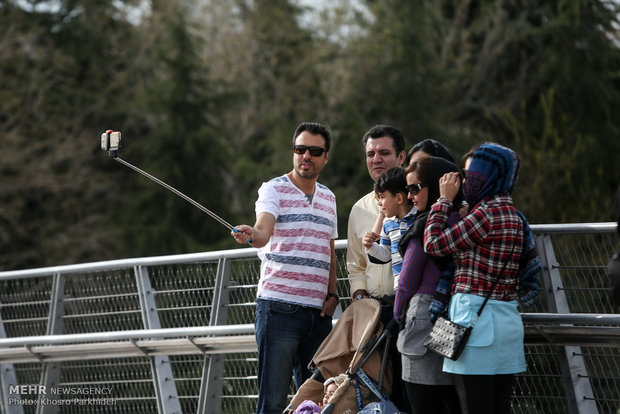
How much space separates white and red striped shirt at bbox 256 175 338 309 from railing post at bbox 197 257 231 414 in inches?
56.2

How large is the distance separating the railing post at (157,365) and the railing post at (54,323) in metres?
1.16

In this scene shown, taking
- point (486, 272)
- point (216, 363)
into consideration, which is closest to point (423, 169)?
point (486, 272)

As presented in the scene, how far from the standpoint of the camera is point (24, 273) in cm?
862

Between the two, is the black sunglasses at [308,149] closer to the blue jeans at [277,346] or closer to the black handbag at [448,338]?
the blue jeans at [277,346]

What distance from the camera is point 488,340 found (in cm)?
447

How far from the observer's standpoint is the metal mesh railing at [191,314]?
17.7 ft

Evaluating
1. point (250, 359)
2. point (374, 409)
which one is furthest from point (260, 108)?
point (374, 409)

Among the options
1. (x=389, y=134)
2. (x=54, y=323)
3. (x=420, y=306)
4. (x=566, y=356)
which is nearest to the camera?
(x=420, y=306)

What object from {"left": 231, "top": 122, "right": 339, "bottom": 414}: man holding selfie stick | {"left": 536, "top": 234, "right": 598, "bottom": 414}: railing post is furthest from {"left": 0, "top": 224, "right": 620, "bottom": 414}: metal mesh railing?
{"left": 231, "top": 122, "right": 339, "bottom": 414}: man holding selfie stick

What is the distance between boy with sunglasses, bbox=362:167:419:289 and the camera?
502cm

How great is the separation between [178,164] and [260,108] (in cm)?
250

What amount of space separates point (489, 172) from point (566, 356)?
1381mm

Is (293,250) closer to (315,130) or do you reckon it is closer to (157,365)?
(315,130)

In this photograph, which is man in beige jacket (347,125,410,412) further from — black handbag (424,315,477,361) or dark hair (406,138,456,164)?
black handbag (424,315,477,361)
